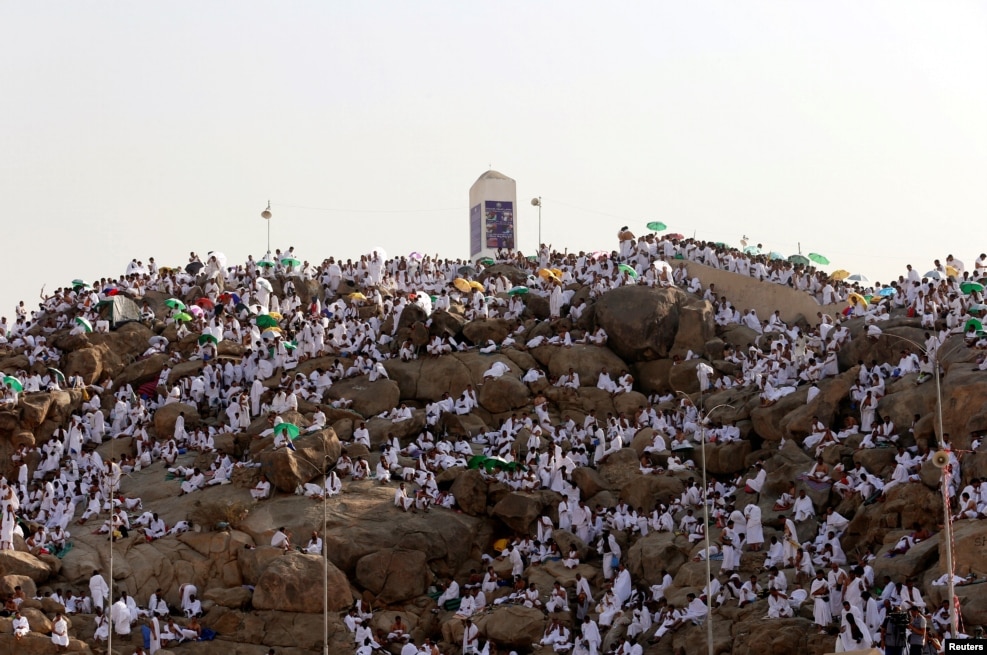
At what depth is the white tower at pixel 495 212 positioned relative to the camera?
229 feet

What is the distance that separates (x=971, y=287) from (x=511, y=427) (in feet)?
46.3

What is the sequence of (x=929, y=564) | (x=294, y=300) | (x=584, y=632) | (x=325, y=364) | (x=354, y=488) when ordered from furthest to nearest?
1. (x=294, y=300)
2. (x=325, y=364)
3. (x=354, y=488)
4. (x=584, y=632)
5. (x=929, y=564)

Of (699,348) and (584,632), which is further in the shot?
(699,348)

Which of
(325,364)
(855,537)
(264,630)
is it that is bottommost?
(264,630)

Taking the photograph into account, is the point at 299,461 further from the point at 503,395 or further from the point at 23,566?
the point at 503,395

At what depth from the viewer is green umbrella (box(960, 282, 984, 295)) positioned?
44.7 meters

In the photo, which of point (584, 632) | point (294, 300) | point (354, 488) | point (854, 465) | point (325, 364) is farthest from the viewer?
point (294, 300)

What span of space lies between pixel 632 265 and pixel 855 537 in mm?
22540

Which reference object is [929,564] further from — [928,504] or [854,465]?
[854,465]

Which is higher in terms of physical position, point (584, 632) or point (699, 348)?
point (699, 348)

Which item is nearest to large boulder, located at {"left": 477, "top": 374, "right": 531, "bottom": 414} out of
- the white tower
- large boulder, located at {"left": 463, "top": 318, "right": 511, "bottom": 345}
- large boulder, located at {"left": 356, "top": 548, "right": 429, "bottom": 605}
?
large boulder, located at {"left": 463, "top": 318, "right": 511, "bottom": 345}

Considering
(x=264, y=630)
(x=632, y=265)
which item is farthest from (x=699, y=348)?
(x=264, y=630)

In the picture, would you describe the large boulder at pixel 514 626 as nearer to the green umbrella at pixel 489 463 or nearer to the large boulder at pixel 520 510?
the large boulder at pixel 520 510

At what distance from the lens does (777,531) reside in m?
37.8
